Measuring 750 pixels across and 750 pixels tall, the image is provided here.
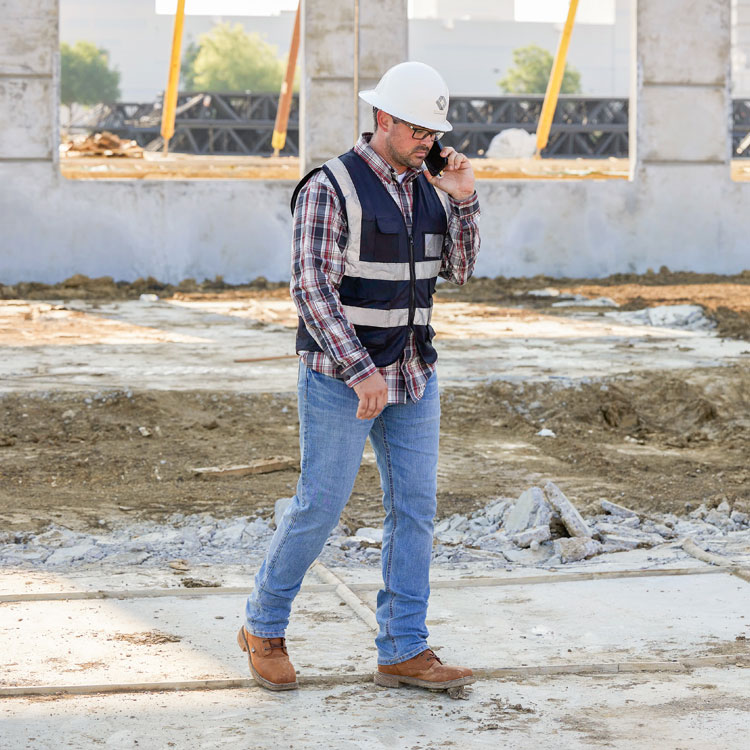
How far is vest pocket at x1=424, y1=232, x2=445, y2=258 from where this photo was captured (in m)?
4.17

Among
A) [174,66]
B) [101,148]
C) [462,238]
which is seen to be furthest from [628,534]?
[101,148]

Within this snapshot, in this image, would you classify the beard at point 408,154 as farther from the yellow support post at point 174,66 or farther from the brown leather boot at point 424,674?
the yellow support post at point 174,66

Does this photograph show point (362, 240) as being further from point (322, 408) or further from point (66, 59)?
point (66, 59)

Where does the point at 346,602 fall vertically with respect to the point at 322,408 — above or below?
below

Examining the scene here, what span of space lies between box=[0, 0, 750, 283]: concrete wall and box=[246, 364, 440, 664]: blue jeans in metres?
12.4

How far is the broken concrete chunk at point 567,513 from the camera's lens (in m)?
6.22

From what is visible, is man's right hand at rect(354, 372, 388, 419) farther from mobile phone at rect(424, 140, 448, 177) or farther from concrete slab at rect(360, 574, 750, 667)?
concrete slab at rect(360, 574, 750, 667)

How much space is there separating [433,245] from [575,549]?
7.63 feet

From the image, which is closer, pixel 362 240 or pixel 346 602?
pixel 362 240

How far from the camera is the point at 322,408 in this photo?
4.06 m

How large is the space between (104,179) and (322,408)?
1272 centimetres

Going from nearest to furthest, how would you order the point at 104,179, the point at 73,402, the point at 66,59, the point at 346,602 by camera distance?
the point at 346,602, the point at 73,402, the point at 104,179, the point at 66,59

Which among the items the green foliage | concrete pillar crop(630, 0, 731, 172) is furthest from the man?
the green foliage

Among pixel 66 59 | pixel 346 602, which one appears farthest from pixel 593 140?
pixel 66 59
